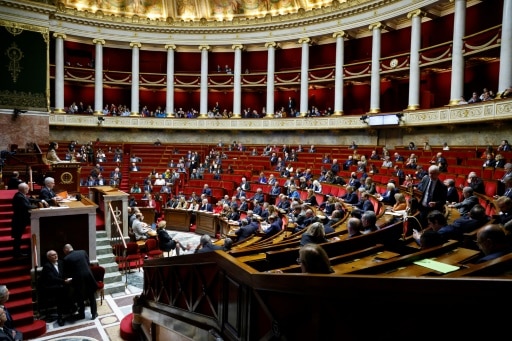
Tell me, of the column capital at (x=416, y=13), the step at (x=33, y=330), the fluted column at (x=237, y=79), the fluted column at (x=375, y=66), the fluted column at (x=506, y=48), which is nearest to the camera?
the step at (x=33, y=330)

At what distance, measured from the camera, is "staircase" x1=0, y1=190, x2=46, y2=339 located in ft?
21.2

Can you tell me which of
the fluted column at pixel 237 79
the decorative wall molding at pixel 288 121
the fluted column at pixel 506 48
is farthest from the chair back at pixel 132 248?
the fluted column at pixel 237 79

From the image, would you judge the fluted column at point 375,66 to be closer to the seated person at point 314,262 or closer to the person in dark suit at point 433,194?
the person in dark suit at point 433,194

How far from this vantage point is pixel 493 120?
13.5 m

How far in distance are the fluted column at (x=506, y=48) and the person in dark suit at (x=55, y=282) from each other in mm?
15503

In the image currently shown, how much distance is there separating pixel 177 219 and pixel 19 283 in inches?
316

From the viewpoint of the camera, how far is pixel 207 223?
14.0 m

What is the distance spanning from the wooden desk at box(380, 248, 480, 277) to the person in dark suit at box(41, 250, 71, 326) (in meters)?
6.40

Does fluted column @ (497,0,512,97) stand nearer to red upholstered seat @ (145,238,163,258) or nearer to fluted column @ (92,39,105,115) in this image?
red upholstered seat @ (145,238,163,258)

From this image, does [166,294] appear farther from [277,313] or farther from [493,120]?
[493,120]

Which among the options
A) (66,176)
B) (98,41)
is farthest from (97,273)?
(98,41)

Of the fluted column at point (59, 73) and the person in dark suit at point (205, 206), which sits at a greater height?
the fluted column at point (59, 73)

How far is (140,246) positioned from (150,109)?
821 inches

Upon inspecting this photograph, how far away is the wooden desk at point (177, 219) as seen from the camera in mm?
14789
